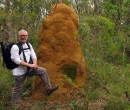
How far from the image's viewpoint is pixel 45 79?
7367 mm

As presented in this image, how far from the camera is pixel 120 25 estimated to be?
18344mm

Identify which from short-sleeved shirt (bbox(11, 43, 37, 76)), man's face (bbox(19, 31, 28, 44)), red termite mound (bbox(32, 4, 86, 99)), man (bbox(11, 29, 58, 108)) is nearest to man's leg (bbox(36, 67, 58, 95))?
man (bbox(11, 29, 58, 108))

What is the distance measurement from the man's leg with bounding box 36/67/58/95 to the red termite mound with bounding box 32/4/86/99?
0.46 m

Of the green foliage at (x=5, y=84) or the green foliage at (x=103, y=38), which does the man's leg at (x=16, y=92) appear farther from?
the green foliage at (x=103, y=38)

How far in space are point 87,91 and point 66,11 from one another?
2.36m

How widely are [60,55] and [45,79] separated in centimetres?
109

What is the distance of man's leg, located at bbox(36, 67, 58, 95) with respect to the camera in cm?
724

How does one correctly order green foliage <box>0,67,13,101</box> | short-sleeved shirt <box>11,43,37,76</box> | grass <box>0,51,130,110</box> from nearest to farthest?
short-sleeved shirt <box>11,43,37,76</box> → grass <box>0,51,130,110</box> → green foliage <box>0,67,13,101</box>

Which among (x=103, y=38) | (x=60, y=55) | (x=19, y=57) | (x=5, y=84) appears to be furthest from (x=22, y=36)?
(x=103, y=38)

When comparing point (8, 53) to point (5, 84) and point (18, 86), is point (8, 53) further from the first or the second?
point (5, 84)

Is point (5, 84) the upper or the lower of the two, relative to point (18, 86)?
lower

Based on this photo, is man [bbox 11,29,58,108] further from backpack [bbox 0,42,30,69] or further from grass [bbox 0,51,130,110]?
grass [bbox 0,51,130,110]

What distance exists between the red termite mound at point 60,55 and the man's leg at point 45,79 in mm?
456

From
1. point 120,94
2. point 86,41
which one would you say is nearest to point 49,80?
point 120,94
